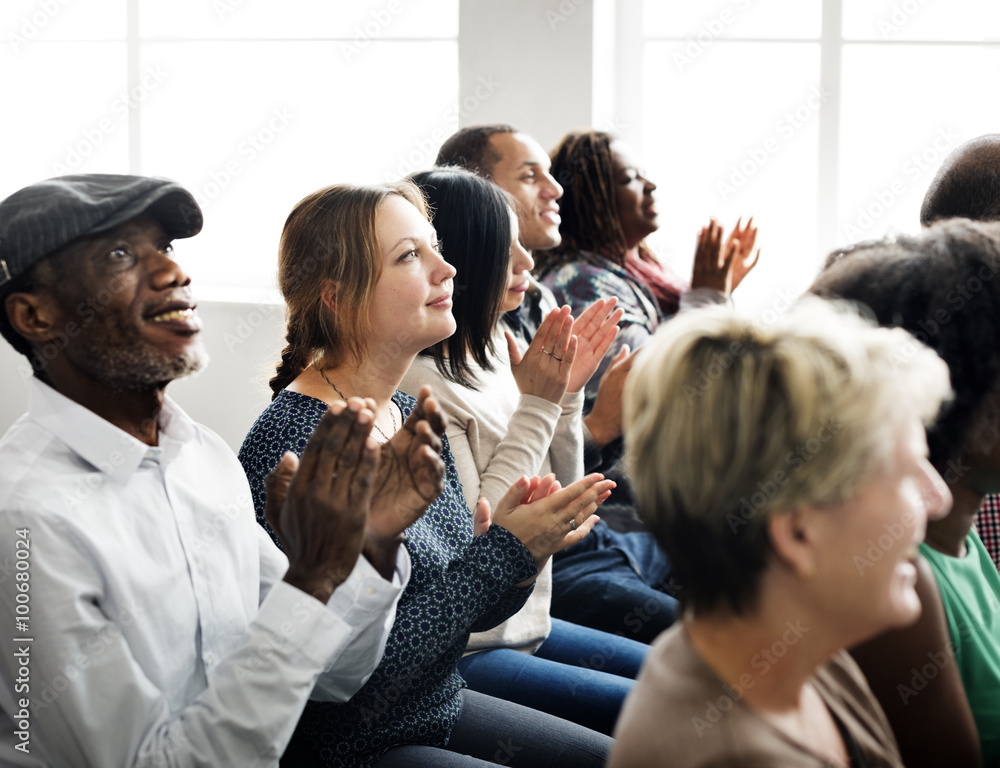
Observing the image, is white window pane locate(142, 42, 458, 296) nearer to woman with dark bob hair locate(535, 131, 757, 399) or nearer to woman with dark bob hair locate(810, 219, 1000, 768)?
woman with dark bob hair locate(535, 131, 757, 399)

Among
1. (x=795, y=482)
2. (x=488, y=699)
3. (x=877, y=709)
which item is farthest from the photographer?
(x=488, y=699)

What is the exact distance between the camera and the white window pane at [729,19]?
3.34m

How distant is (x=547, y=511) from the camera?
1365 millimetres

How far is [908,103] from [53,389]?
3111 millimetres

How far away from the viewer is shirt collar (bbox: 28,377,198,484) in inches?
40.9

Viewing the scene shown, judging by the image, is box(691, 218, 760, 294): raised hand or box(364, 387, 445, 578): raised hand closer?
box(364, 387, 445, 578): raised hand

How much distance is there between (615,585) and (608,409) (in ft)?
1.18

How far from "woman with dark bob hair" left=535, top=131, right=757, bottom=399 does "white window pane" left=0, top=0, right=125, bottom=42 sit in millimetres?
2238

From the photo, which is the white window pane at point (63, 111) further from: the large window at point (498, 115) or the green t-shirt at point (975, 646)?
the green t-shirt at point (975, 646)

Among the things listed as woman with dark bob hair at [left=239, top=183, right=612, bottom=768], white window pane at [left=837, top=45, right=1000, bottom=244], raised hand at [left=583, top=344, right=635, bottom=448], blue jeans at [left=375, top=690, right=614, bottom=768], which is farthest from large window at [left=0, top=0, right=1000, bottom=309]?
blue jeans at [left=375, top=690, right=614, bottom=768]

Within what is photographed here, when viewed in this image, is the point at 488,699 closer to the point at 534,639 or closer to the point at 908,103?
the point at 534,639

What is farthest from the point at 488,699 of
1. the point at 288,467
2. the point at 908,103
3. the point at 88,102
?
the point at 88,102

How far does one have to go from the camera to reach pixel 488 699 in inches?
56.9

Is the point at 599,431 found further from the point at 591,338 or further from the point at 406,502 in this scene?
the point at 406,502
